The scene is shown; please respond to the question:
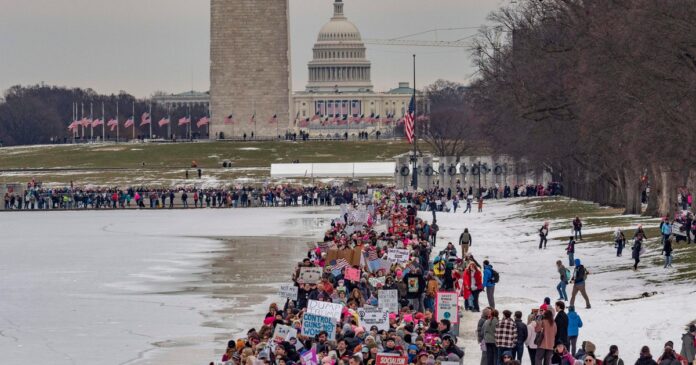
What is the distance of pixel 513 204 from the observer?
80.2 metres

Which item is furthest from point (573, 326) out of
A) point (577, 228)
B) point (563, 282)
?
point (577, 228)

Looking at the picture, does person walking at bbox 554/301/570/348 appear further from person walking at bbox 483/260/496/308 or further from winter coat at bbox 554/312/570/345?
person walking at bbox 483/260/496/308

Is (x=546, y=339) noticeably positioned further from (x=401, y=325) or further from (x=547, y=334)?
(x=401, y=325)

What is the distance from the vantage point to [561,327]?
24984 mm

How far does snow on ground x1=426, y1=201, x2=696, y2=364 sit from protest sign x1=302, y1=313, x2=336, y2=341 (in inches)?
159

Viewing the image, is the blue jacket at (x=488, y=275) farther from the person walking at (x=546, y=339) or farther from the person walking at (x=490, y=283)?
the person walking at (x=546, y=339)

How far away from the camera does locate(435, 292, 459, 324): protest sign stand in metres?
26.5

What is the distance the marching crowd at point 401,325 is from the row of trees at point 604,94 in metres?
7.24

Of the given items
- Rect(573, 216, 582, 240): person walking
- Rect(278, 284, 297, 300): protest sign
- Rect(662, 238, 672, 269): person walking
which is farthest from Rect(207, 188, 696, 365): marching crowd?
Rect(573, 216, 582, 240): person walking

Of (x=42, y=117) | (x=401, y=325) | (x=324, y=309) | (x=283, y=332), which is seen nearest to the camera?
(x=283, y=332)

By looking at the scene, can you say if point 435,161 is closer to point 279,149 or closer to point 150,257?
point 279,149

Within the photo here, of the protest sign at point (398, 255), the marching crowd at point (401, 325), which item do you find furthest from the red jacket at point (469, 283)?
the protest sign at point (398, 255)

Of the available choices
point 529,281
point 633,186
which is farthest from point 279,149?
point 529,281

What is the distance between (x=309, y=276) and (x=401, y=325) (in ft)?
17.9
